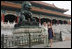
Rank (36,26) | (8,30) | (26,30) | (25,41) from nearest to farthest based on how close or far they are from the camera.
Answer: (25,41) < (26,30) < (36,26) < (8,30)

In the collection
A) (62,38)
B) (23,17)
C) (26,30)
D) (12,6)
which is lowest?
(62,38)

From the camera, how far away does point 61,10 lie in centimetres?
3375

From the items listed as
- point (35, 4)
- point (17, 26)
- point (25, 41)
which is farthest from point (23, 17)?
point (35, 4)

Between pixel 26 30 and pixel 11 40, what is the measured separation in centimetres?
256

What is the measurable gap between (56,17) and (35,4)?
5456 mm

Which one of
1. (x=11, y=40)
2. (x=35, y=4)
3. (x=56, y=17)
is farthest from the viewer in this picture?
(x=56, y=17)

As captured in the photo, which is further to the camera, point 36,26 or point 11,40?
point 36,26

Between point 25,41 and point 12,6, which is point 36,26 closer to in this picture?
point 25,41

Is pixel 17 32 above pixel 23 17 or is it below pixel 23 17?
below

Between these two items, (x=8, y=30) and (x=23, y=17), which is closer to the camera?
(x=23, y=17)

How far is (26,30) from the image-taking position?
35.1 ft

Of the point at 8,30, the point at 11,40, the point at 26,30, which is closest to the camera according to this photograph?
the point at 11,40

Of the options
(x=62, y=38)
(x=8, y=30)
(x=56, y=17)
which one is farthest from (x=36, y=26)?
(x=56, y=17)

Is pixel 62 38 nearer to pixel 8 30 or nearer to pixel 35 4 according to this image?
pixel 8 30
